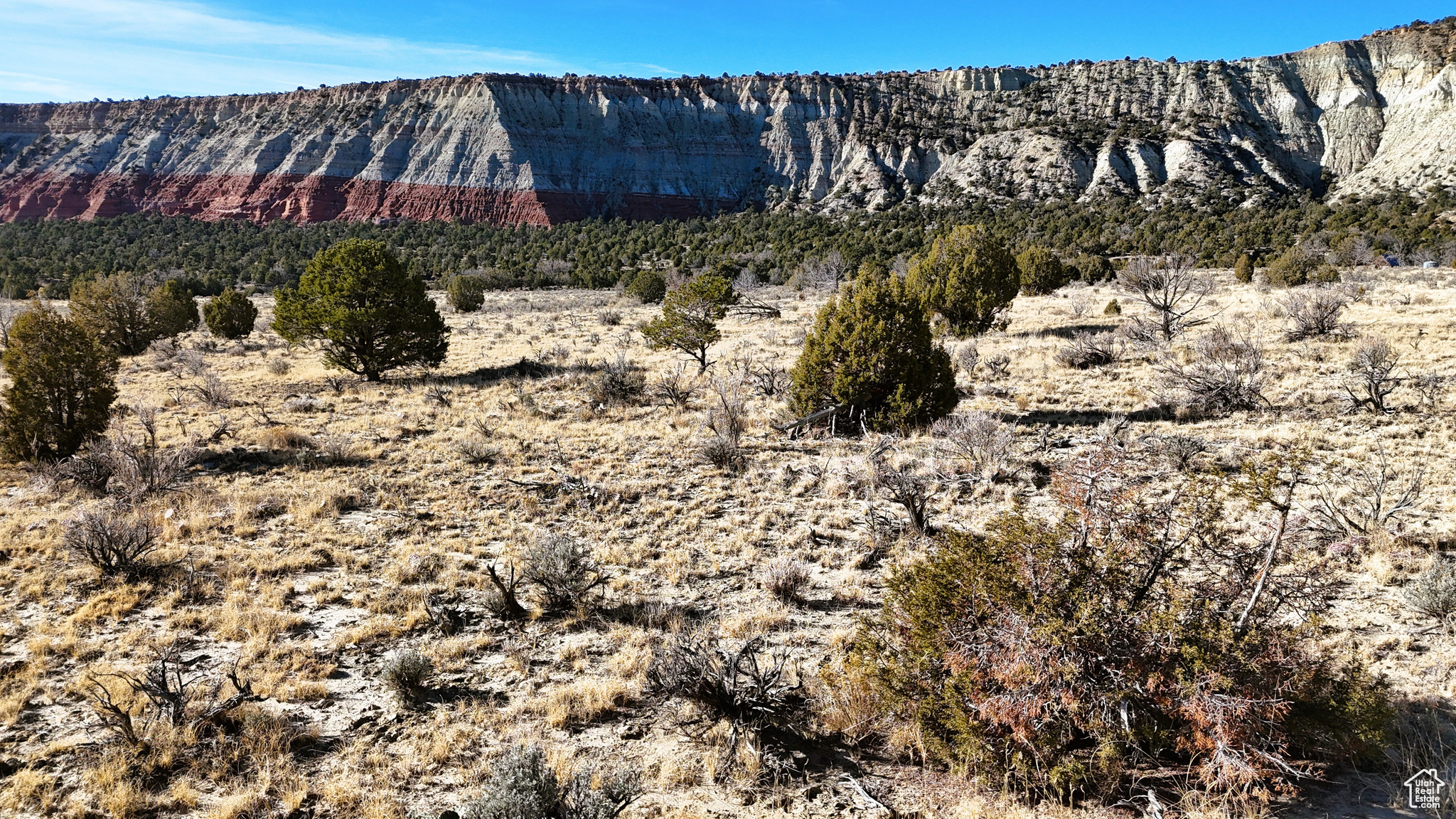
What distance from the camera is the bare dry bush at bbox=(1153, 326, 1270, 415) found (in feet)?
41.4

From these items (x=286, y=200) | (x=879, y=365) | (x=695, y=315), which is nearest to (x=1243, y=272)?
(x=695, y=315)

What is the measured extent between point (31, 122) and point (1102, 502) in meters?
156

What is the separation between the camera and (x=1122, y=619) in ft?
13.2

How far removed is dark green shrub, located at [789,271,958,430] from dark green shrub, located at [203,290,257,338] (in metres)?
29.3

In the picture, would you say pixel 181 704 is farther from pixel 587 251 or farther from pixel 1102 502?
pixel 587 251

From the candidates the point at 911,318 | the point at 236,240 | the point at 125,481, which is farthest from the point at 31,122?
the point at 911,318

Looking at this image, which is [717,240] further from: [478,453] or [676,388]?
[478,453]

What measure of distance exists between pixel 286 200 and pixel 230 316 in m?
74.4

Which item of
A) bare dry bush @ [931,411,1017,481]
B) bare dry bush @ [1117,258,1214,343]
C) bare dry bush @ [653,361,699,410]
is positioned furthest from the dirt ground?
bare dry bush @ [1117,258,1214,343]

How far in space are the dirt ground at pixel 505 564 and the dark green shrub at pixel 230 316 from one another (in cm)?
1384

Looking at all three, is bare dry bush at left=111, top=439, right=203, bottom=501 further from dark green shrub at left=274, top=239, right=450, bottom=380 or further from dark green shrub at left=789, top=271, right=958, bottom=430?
dark green shrub at left=789, top=271, right=958, bottom=430

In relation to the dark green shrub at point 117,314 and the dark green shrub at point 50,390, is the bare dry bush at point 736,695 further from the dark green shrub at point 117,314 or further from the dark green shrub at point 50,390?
the dark green shrub at point 117,314

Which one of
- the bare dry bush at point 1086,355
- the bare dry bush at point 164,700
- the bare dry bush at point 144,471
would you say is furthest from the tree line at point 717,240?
the bare dry bush at point 164,700

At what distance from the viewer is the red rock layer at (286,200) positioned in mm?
89000
